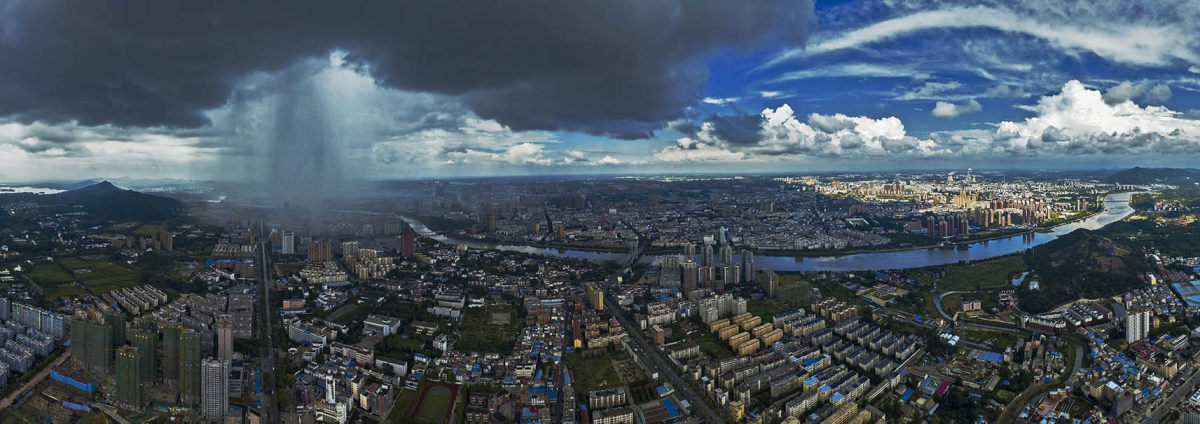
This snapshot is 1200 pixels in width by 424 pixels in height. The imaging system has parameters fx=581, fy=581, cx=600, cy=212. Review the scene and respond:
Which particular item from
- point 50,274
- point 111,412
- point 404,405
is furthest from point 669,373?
point 50,274

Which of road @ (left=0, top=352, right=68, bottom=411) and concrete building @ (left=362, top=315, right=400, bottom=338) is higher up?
concrete building @ (left=362, top=315, right=400, bottom=338)

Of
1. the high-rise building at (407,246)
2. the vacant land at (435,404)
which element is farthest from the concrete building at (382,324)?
the high-rise building at (407,246)

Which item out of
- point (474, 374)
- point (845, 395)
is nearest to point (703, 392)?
point (845, 395)

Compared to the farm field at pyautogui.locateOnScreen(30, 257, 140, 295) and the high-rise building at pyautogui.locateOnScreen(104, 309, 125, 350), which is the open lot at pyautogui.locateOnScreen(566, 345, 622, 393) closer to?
the high-rise building at pyautogui.locateOnScreen(104, 309, 125, 350)

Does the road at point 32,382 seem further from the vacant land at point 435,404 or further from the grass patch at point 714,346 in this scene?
the grass patch at point 714,346

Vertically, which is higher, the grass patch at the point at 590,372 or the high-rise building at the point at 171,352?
the high-rise building at the point at 171,352

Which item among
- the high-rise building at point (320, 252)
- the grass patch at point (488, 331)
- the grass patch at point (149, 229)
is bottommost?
the grass patch at point (488, 331)

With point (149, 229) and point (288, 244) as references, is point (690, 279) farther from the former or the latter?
point (149, 229)

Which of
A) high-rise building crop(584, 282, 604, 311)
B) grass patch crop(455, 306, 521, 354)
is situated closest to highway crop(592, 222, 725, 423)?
high-rise building crop(584, 282, 604, 311)
